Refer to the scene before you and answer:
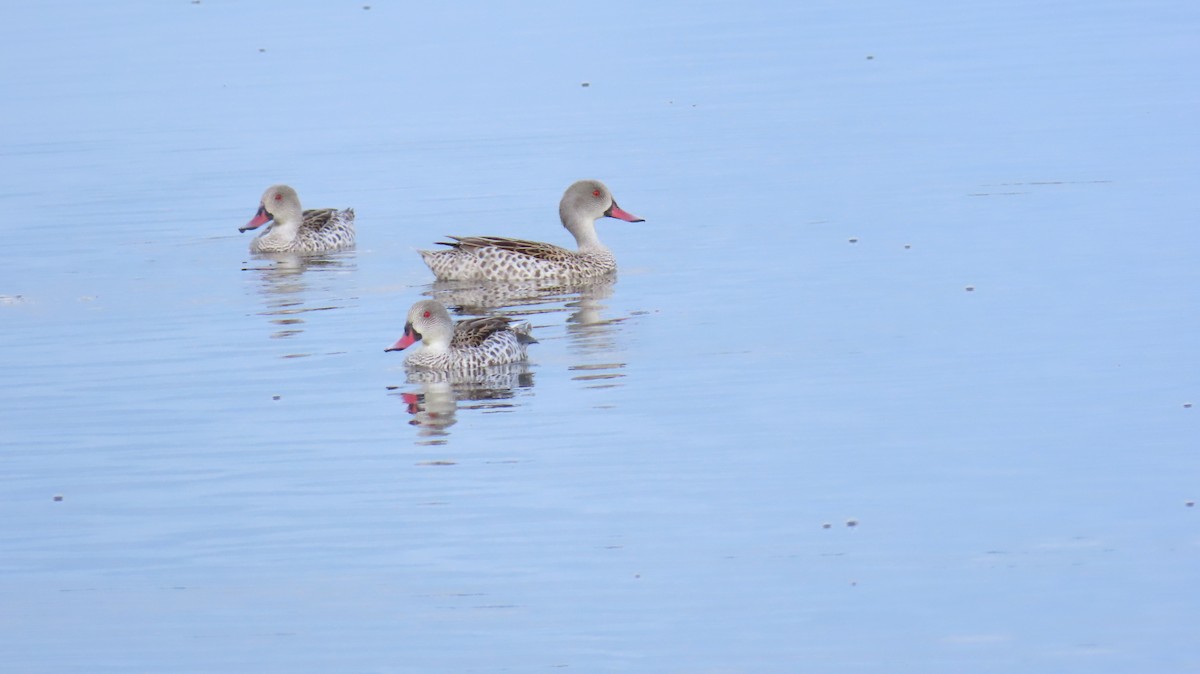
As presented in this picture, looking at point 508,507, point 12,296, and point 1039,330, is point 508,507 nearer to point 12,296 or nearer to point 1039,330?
point 1039,330

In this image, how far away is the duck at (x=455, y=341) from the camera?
14.6 m

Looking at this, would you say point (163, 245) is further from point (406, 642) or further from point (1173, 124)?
point (406, 642)

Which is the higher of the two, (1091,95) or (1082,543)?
(1091,95)

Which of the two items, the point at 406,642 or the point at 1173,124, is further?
the point at 1173,124

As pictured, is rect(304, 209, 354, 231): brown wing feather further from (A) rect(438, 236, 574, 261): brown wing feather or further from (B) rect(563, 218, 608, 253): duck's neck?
(B) rect(563, 218, 608, 253): duck's neck

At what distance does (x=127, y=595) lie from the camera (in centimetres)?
1006

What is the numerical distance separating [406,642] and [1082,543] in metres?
2.81

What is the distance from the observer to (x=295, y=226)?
20.2 m

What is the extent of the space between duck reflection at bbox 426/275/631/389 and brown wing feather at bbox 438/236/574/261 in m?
0.23

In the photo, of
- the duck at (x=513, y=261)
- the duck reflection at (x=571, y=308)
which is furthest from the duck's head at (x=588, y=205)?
the duck reflection at (x=571, y=308)

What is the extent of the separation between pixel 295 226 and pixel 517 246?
283 cm

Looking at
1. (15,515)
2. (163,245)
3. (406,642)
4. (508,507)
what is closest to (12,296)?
(163,245)

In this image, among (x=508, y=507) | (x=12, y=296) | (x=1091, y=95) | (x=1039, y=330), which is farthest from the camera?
(x=1091, y=95)

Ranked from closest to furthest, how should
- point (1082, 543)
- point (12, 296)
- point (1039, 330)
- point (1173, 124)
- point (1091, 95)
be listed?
point (1082, 543), point (1039, 330), point (12, 296), point (1173, 124), point (1091, 95)
